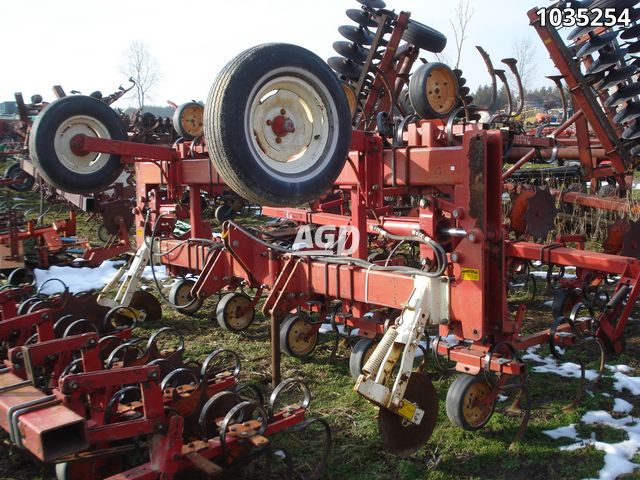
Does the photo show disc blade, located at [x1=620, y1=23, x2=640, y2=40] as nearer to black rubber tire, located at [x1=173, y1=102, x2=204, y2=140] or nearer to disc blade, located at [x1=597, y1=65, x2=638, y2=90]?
disc blade, located at [x1=597, y1=65, x2=638, y2=90]

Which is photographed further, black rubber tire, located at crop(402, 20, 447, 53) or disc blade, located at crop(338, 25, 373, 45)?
disc blade, located at crop(338, 25, 373, 45)


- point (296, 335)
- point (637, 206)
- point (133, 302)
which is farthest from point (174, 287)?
point (637, 206)

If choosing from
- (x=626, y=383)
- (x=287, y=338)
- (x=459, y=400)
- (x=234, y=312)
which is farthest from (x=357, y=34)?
(x=459, y=400)

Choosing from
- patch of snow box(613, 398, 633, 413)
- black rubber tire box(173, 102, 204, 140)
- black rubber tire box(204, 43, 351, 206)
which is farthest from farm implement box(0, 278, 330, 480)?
black rubber tire box(173, 102, 204, 140)

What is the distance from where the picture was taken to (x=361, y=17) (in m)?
9.02

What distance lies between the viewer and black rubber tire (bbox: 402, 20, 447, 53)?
19.9 ft

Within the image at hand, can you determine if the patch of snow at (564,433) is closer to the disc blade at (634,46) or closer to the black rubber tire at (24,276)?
the disc blade at (634,46)

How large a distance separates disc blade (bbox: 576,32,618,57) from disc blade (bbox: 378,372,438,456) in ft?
19.8

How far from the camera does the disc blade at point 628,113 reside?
818cm

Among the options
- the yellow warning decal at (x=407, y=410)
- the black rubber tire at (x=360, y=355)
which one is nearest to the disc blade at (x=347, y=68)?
the black rubber tire at (x=360, y=355)

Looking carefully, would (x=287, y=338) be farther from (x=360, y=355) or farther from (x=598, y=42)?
(x=598, y=42)

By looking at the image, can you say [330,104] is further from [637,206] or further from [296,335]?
[637,206]

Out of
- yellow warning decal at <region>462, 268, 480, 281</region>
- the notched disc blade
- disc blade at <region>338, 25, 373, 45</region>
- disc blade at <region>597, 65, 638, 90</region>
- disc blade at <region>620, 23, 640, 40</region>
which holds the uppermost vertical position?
disc blade at <region>338, 25, 373, 45</region>

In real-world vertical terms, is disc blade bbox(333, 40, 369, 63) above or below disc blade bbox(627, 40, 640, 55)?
above
